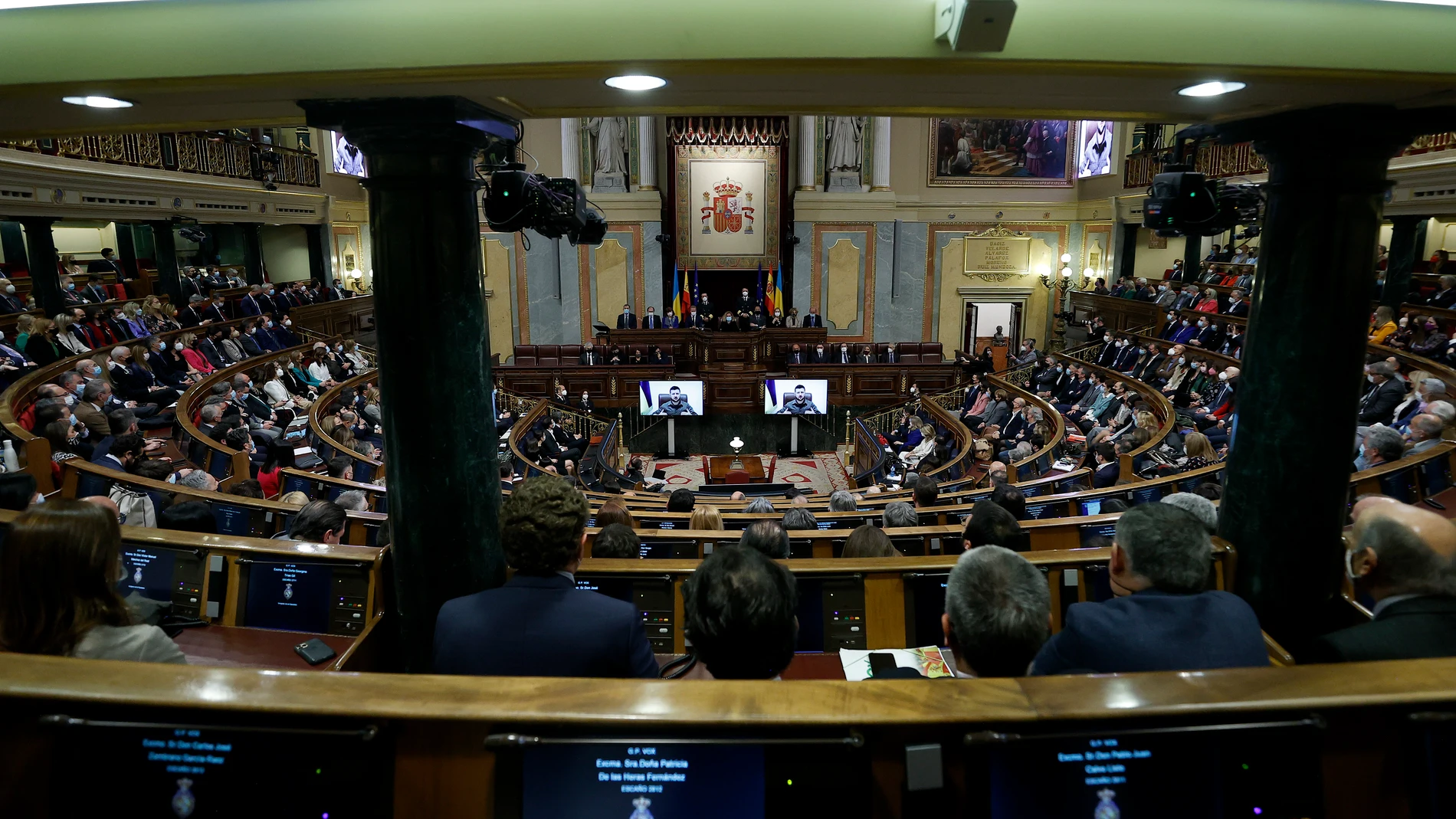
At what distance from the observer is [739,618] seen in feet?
5.47

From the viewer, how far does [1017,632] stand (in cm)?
170

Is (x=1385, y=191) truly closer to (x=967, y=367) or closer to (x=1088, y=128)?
(x=967, y=367)

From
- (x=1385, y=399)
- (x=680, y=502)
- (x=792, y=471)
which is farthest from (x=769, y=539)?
(x=792, y=471)

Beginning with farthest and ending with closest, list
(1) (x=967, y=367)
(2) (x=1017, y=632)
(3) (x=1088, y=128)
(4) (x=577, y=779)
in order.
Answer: (3) (x=1088, y=128), (1) (x=967, y=367), (2) (x=1017, y=632), (4) (x=577, y=779)

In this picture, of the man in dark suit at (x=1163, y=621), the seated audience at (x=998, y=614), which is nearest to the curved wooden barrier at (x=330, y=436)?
the seated audience at (x=998, y=614)

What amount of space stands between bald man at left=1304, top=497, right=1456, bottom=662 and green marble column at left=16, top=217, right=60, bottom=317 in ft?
45.3

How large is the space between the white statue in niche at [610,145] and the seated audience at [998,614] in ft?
50.7

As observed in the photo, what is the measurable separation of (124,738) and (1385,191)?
3.68m

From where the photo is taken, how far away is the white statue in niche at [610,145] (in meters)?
15.9

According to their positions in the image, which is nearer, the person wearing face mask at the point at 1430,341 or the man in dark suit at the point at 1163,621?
the man in dark suit at the point at 1163,621

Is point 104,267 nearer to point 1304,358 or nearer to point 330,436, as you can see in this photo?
point 330,436

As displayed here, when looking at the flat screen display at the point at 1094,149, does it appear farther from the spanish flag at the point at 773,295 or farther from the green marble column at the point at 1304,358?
the green marble column at the point at 1304,358

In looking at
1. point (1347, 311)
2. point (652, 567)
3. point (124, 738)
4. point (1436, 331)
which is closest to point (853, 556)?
point (652, 567)

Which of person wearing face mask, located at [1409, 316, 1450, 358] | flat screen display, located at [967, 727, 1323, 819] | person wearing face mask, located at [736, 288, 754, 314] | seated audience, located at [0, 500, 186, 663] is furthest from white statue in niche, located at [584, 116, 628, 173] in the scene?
flat screen display, located at [967, 727, 1323, 819]
